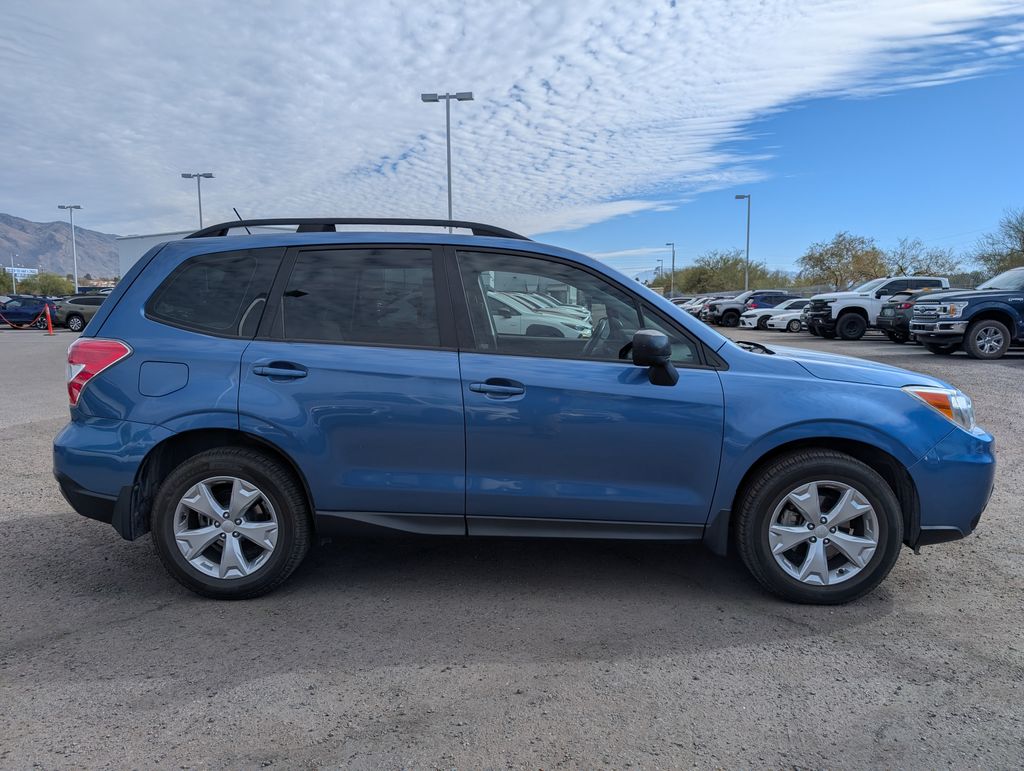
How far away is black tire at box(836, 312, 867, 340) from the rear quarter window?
1967 cm

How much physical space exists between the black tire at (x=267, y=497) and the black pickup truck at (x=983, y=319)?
45.6 feet

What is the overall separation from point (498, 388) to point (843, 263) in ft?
184

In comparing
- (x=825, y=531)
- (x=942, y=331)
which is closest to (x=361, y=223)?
(x=825, y=531)

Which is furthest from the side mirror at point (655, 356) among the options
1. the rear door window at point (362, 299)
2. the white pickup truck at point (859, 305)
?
the white pickup truck at point (859, 305)

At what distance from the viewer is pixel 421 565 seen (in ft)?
12.8

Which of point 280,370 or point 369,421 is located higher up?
point 280,370

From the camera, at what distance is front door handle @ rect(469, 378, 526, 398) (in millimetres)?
3230

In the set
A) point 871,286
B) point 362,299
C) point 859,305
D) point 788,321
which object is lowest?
point 362,299

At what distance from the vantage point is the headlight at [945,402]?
132 inches

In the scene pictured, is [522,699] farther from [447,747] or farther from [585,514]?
[585,514]

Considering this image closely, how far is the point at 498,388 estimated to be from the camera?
3.24 meters

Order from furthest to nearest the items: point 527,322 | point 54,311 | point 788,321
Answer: point 54,311 < point 788,321 < point 527,322

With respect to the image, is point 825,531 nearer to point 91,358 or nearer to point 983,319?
point 91,358

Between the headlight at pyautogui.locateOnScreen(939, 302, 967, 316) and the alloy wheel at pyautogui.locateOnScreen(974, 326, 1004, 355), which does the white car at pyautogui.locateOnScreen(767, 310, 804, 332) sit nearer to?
the headlight at pyautogui.locateOnScreen(939, 302, 967, 316)
